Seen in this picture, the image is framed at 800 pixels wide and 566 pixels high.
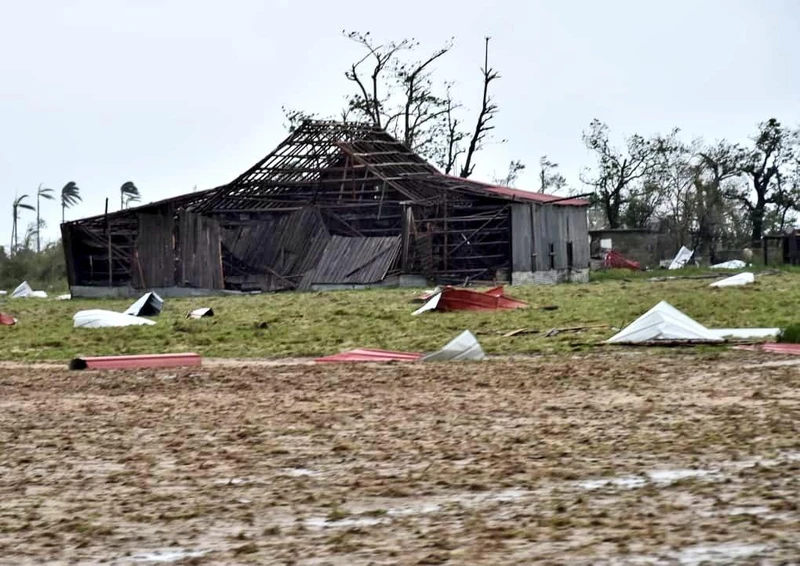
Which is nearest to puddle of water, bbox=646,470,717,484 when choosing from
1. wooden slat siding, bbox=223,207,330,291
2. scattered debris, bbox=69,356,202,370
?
scattered debris, bbox=69,356,202,370

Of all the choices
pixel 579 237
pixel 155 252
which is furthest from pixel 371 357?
pixel 579 237

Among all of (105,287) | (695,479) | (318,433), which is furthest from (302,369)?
(105,287)

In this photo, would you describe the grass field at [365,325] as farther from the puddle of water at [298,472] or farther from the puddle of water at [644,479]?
the puddle of water at [644,479]

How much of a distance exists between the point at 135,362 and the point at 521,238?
28241 millimetres

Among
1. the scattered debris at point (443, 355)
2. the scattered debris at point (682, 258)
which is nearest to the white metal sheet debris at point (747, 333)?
the scattered debris at point (443, 355)

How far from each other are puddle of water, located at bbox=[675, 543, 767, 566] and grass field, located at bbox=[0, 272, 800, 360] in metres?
12.1

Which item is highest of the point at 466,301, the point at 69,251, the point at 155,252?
the point at 69,251

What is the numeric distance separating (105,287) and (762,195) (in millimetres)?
34503

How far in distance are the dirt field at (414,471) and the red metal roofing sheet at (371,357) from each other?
3101 mm

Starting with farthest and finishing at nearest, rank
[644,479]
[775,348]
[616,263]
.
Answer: [616,263], [775,348], [644,479]

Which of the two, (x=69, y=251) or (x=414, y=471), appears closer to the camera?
(x=414, y=471)

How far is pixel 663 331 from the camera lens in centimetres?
1764

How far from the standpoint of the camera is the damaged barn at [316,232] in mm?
43094

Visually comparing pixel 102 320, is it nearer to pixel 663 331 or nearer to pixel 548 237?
pixel 663 331
